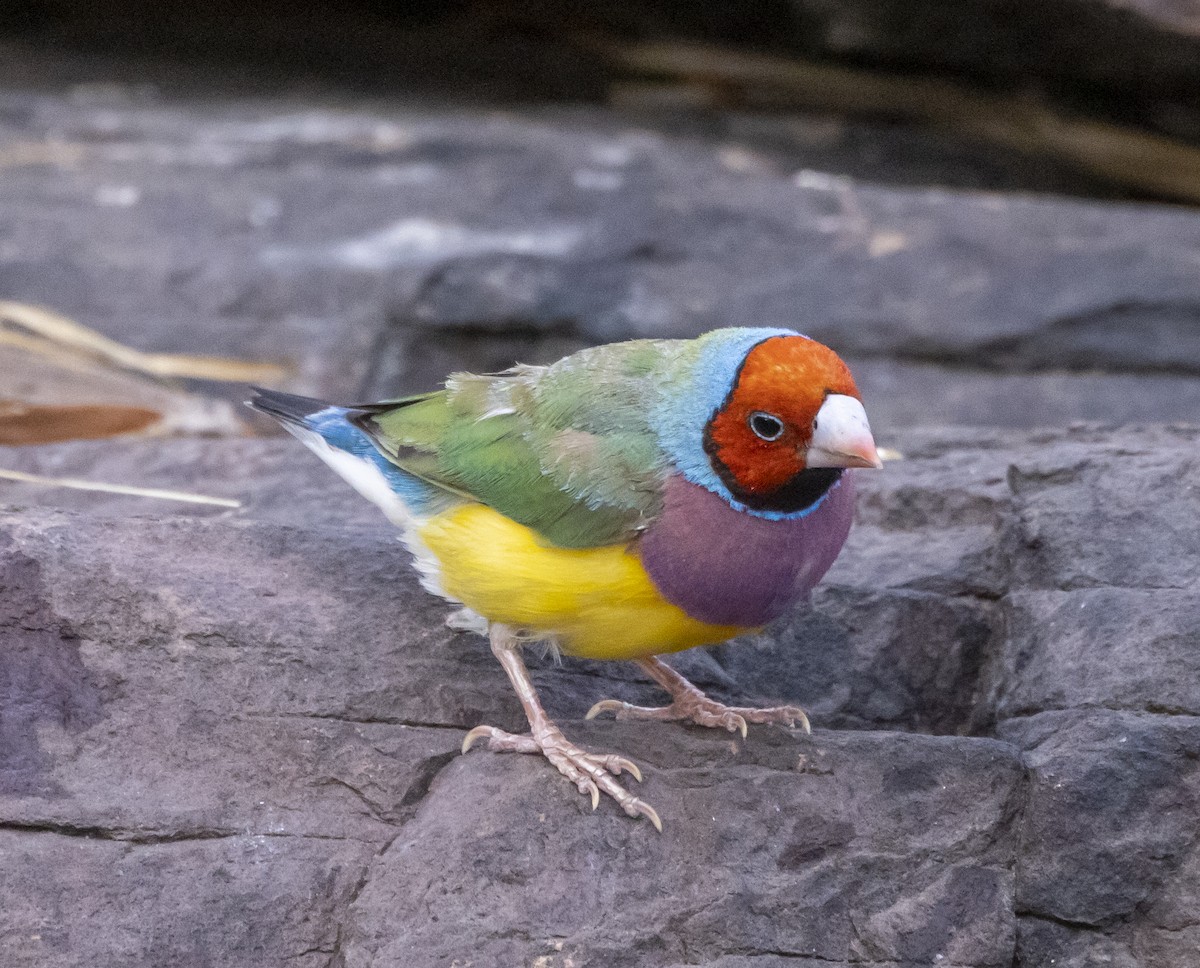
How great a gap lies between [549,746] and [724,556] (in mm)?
610

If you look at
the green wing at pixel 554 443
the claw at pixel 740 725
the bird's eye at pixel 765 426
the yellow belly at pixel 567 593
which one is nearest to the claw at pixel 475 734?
the yellow belly at pixel 567 593

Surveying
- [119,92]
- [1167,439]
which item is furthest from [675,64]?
[1167,439]

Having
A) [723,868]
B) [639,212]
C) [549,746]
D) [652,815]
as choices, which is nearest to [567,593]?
[549,746]

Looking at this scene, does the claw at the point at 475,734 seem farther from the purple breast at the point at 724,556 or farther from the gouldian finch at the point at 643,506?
the purple breast at the point at 724,556

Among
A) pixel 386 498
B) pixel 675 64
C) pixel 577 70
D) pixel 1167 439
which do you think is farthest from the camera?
pixel 577 70

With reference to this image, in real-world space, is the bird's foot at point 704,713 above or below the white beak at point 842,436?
below

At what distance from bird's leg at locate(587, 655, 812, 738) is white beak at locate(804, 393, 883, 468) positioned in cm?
73

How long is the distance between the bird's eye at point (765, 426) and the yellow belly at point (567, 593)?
1.29ft

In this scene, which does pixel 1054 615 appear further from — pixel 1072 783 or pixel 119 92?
pixel 119 92

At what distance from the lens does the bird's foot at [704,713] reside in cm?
350

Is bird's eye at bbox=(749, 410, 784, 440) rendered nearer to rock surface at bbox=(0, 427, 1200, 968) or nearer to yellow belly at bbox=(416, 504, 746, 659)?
yellow belly at bbox=(416, 504, 746, 659)

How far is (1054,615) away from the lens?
11.8 ft

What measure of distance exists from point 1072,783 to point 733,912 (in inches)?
32.1

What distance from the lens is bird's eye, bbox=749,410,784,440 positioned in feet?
10.2
